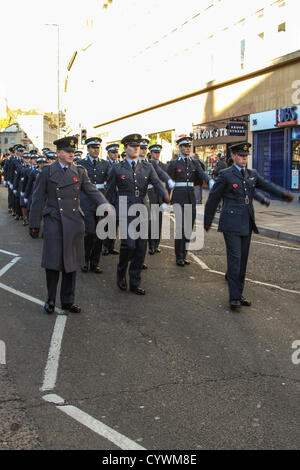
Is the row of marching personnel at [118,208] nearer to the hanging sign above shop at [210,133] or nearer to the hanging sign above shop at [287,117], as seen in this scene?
the hanging sign above shop at [287,117]

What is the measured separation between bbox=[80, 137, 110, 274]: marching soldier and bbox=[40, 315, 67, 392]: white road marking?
2620mm

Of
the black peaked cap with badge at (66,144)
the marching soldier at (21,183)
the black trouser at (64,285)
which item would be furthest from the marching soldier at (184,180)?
the marching soldier at (21,183)

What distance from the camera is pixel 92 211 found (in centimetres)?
888

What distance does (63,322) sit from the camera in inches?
230

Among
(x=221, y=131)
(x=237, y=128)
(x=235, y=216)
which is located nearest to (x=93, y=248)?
(x=235, y=216)

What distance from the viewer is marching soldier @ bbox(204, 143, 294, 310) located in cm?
643

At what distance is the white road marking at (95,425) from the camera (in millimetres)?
3279

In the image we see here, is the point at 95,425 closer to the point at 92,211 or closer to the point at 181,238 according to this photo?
the point at 92,211

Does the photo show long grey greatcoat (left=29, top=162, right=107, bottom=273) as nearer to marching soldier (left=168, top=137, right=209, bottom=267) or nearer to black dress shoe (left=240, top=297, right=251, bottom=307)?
black dress shoe (left=240, top=297, right=251, bottom=307)

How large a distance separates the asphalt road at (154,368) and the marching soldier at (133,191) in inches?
10.8

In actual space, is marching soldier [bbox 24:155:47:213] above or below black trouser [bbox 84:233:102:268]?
above

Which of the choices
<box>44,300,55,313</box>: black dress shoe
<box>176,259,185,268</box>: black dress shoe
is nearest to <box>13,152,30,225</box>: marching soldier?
<box>176,259,185,268</box>: black dress shoe

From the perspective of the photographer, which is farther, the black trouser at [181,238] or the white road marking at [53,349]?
the black trouser at [181,238]
